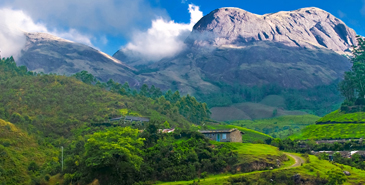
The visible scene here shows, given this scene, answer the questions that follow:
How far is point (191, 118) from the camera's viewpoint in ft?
410

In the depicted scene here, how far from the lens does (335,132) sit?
85.2 meters

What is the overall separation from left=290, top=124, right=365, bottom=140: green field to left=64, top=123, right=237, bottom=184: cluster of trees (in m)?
38.6

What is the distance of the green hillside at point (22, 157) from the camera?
47.6m

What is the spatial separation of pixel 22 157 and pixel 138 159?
64.2 feet

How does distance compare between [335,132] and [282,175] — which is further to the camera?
[335,132]

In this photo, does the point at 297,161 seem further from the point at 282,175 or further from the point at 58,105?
the point at 58,105

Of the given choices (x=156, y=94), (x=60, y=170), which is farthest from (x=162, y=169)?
(x=156, y=94)

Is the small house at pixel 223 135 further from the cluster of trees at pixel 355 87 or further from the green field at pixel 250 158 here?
the cluster of trees at pixel 355 87

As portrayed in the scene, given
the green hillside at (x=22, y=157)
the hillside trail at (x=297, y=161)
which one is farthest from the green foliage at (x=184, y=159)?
the green hillside at (x=22, y=157)

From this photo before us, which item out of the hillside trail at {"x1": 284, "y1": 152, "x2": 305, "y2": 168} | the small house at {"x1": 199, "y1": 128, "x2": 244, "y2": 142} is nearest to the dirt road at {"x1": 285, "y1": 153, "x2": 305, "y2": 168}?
the hillside trail at {"x1": 284, "y1": 152, "x2": 305, "y2": 168}

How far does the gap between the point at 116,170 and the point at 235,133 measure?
2932 cm

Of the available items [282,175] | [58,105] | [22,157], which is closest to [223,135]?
[282,175]

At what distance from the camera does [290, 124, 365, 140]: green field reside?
80887 millimetres

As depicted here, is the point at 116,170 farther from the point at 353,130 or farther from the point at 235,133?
the point at 353,130
